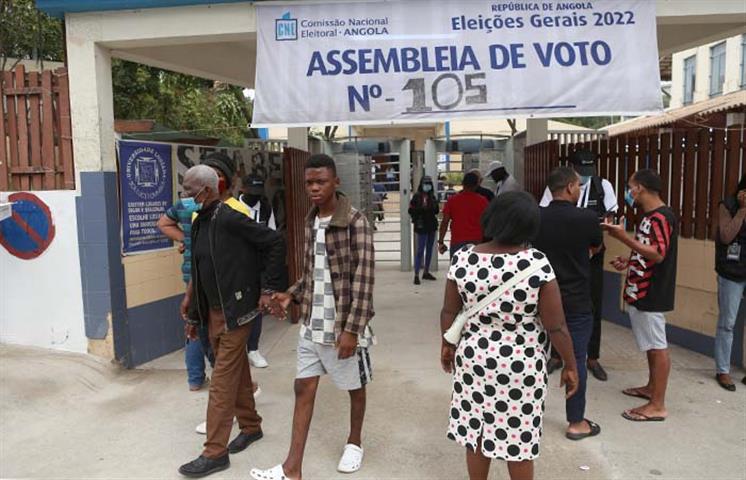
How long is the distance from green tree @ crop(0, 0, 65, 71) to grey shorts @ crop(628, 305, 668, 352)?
826cm

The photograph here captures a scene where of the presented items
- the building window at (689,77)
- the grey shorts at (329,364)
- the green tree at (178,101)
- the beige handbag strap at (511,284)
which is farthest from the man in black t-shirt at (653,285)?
the building window at (689,77)

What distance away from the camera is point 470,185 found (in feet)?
22.5

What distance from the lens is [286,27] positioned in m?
5.26

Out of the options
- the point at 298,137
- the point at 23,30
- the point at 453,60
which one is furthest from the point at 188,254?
the point at 23,30

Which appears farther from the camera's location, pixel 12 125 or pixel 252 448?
pixel 12 125

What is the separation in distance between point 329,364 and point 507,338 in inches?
44.3

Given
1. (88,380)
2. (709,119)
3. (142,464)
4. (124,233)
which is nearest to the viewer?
(142,464)

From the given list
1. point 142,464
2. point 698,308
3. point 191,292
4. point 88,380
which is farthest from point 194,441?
point 698,308

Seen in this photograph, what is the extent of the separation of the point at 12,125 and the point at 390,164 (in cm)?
648

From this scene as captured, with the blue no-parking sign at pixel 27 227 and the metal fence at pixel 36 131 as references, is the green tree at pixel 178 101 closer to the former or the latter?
the metal fence at pixel 36 131

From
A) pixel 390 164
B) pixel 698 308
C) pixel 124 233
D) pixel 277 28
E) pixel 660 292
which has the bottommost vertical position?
pixel 698 308

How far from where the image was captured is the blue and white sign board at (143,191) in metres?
5.46

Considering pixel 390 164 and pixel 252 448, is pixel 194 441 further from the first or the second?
pixel 390 164

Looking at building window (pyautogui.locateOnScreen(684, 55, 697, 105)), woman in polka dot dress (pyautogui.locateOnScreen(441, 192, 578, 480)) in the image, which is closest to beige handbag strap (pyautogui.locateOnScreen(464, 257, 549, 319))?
woman in polka dot dress (pyautogui.locateOnScreen(441, 192, 578, 480))
